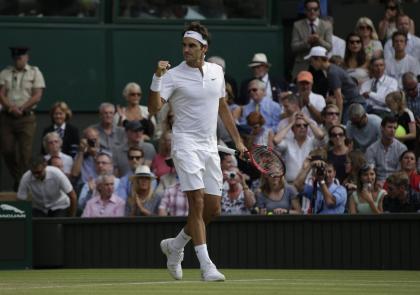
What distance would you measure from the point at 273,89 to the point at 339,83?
113 cm

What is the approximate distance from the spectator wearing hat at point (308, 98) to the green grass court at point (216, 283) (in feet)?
12.6

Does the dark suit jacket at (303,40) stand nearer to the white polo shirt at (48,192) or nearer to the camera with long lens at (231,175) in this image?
the camera with long lens at (231,175)

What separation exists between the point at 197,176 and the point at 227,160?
5.39m

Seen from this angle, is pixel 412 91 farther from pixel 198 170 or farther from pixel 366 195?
pixel 198 170

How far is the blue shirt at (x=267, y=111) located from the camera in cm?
1825

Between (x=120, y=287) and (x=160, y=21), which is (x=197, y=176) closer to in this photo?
(x=120, y=287)

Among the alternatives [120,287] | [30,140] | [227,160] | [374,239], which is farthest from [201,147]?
[30,140]

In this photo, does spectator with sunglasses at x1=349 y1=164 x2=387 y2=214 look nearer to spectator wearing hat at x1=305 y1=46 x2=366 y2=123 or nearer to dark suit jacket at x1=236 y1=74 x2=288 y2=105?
spectator wearing hat at x1=305 y1=46 x2=366 y2=123

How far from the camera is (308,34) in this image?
19.8 metres

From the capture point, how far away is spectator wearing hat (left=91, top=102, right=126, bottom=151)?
18203 mm

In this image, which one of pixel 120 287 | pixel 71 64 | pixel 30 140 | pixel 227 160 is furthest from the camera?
pixel 71 64

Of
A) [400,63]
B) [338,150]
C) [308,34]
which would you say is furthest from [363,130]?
[308,34]

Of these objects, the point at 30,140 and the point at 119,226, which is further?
the point at 30,140

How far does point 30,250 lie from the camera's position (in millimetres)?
16047
